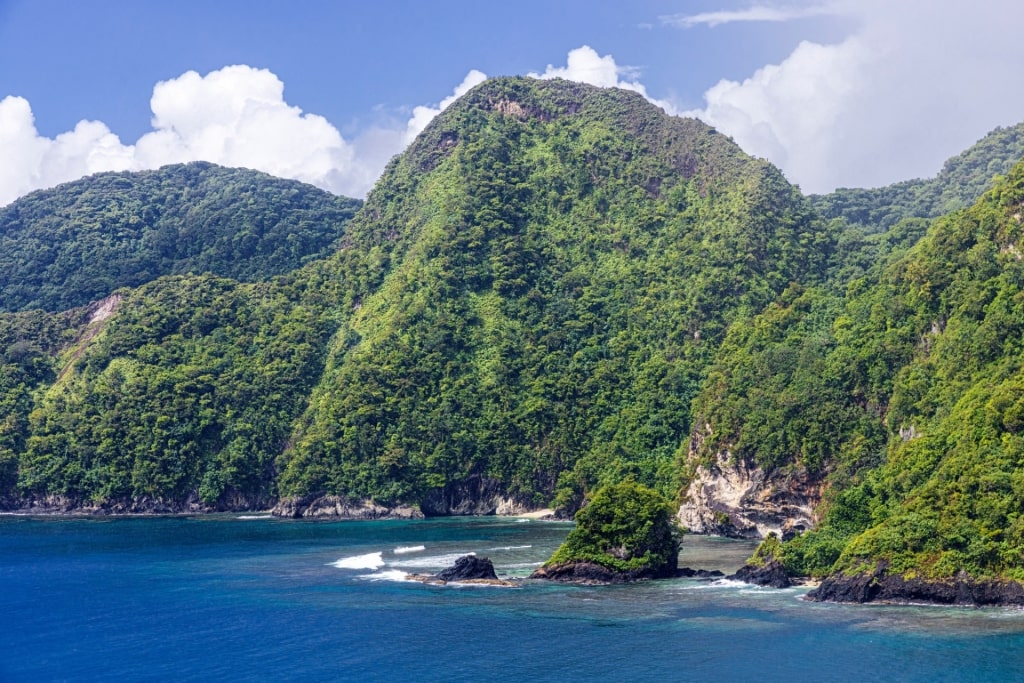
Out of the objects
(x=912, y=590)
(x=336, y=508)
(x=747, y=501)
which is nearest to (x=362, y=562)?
(x=747, y=501)

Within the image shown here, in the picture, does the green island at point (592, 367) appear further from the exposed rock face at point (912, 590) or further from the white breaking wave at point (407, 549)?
the white breaking wave at point (407, 549)

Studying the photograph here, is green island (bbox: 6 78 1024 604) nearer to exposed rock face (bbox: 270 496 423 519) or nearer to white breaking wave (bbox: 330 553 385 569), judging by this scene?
exposed rock face (bbox: 270 496 423 519)

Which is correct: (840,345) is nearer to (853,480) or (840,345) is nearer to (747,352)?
(747,352)

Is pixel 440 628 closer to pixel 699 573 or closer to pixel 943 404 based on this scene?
pixel 699 573

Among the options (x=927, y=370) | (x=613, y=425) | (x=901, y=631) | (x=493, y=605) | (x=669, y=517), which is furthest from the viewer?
(x=613, y=425)

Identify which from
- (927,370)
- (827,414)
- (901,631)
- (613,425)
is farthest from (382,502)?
(901,631)

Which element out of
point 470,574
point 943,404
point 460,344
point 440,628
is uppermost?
point 460,344
